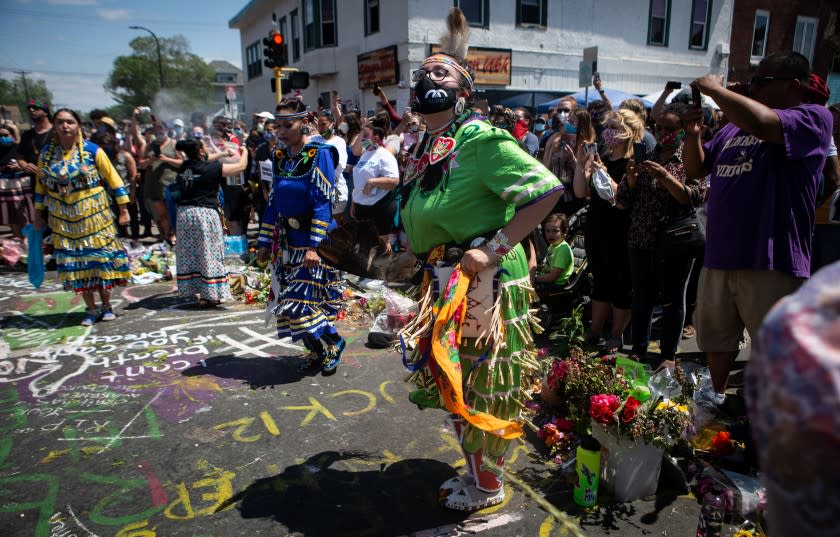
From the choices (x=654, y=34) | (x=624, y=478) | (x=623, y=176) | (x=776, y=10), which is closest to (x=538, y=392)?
(x=624, y=478)

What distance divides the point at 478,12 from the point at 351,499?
16000 mm

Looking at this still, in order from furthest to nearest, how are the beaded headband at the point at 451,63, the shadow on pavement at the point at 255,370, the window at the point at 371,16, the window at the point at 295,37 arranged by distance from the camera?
1. the window at the point at 295,37
2. the window at the point at 371,16
3. the shadow on pavement at the point at 255,370
4. the beaded headband at the point at 451,63

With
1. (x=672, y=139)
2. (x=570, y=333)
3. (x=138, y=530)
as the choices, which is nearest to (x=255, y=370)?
(x=138, y=530)

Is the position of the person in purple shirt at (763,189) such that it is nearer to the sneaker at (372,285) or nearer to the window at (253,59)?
the sneaker at (372,285)

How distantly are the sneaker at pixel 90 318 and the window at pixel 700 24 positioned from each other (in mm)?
20958

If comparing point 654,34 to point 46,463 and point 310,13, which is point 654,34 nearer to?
point 310,13

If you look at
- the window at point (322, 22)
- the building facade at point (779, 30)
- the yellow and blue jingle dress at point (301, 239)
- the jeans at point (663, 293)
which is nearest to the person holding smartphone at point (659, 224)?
the jeans at point (663, 293)

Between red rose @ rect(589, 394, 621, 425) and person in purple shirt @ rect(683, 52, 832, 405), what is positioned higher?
person in purple shirt @ rect(683, 52, 832, 405)

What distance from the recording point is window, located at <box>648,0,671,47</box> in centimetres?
1897

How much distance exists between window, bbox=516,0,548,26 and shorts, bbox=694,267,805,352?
15.4 meters

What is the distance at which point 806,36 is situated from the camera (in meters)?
21.1

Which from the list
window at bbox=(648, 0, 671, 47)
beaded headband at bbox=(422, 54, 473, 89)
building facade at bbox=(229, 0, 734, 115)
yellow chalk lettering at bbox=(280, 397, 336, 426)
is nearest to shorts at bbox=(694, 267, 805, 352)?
beaded headband at bbox=(422, 54, 473, 89)

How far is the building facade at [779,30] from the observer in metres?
20.1

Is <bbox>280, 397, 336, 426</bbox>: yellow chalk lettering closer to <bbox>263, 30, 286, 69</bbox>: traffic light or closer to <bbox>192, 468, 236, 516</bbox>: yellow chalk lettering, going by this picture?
<bbox>192, 468, 236, 516</bbox>: yellow chalk lettering
